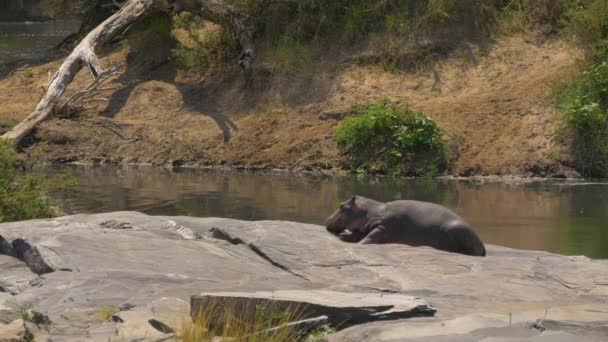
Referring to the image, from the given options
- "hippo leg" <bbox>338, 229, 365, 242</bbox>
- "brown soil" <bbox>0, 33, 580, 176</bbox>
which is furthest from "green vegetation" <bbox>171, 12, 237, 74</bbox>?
"hippo leg" <bbox>338, 229, 365, 242</bbox>

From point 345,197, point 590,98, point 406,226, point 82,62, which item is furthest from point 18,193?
point 590,98

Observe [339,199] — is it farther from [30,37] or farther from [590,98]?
[30,37]

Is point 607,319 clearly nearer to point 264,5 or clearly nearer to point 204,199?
point 204,199

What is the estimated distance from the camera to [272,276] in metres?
8.70

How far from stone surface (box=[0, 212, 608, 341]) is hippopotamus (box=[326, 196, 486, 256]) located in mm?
406

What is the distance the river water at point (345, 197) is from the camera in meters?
14.4

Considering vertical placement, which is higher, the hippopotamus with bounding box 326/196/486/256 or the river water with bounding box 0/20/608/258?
the hippopotamus with bounding box 326/196/486/256

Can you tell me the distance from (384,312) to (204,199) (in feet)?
34.2

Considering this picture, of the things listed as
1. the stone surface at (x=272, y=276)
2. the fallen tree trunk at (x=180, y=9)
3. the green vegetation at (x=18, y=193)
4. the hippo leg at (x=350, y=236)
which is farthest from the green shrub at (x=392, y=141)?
the stone surface at (x=272, y=276)

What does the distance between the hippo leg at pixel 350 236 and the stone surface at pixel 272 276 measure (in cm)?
54

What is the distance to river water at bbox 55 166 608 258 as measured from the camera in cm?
1439

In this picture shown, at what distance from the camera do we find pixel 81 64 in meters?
22.6

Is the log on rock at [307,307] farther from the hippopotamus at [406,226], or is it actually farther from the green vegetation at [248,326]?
the hippopotamus at [406,226]

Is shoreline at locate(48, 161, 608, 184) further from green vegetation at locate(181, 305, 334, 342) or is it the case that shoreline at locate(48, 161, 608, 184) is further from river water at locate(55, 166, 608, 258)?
green vegetation at locate(181, 305, 334, 342)
